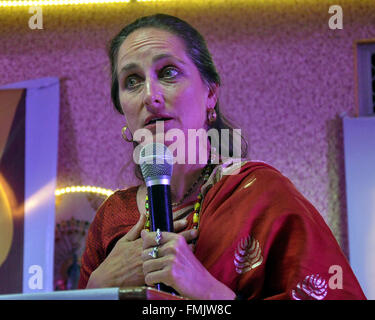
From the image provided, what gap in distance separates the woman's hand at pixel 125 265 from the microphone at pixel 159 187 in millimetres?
198

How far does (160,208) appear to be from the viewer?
1.15 metres

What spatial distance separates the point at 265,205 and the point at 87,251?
25.8 inches

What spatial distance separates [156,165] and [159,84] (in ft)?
1.18

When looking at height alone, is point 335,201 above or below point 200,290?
→ above

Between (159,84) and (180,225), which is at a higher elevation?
(159,84)

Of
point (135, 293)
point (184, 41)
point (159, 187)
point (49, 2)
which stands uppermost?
point (49, 2)

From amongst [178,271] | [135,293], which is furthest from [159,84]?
[135,293]

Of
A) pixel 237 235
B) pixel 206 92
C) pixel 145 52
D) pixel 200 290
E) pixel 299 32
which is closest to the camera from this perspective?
pixel 200 290

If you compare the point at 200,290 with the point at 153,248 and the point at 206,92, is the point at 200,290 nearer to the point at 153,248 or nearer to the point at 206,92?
the point at 153,248

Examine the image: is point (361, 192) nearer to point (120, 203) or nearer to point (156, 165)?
point (120, 203)

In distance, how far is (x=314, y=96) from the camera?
3.14 metres

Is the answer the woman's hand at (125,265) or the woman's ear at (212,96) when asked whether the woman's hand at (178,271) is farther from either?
the woman's ear at (212,96)

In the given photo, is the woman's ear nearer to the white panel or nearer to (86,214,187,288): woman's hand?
(86,214,187,288): woman's hand

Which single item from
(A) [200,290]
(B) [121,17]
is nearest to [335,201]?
(B) [121,17]
